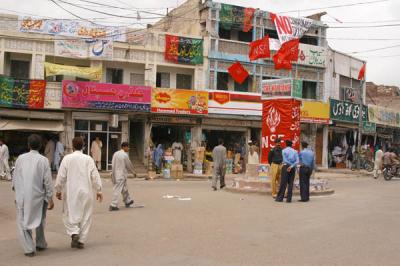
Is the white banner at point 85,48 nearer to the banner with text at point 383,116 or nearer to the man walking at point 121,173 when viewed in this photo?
the man walking at point 121,173

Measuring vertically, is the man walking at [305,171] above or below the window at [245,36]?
below

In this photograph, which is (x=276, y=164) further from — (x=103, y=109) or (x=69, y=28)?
(x=69, y=28)

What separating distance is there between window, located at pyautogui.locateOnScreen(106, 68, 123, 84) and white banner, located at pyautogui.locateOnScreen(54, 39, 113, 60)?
142cm

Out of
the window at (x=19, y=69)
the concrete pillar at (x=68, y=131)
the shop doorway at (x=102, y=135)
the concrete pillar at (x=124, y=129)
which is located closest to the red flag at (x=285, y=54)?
the concrete pillar at (x=124, y=129)

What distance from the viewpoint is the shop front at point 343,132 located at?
1428 inches

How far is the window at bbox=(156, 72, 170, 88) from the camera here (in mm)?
30797

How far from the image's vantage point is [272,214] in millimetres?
11922

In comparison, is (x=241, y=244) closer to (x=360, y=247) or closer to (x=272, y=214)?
(x=360, y=247)


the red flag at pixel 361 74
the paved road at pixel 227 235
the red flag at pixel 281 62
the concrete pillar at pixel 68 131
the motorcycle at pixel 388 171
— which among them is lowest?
the paved road at pixel 227 235

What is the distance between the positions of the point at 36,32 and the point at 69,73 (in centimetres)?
271

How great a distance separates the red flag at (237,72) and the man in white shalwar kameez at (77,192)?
76.1 ft

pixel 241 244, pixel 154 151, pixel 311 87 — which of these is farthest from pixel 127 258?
pixel 311 87

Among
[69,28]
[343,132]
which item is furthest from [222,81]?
[343,132]

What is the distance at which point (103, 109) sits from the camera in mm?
27734
